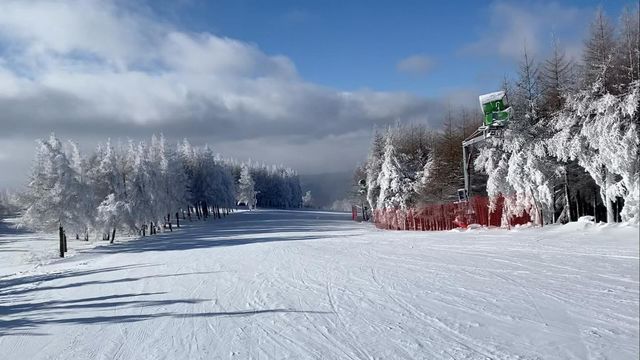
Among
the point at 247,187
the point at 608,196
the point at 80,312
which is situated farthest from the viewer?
the point at 247,187

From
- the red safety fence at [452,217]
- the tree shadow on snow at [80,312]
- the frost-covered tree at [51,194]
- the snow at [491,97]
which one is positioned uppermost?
the snow at [491,97]

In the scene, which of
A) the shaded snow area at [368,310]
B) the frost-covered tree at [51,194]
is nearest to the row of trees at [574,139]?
the shaded snow area at [368,310]

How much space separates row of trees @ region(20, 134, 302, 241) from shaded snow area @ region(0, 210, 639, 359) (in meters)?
23.9

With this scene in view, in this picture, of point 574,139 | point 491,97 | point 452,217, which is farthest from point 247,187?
point 574,139

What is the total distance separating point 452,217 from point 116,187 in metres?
35.7

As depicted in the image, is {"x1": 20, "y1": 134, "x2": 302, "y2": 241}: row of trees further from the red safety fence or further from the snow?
the snow

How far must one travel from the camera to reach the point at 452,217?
32.9m

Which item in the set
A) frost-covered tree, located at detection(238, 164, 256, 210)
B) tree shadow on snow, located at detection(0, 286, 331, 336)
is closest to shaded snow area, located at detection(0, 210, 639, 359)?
tree shadow on snow, located at detection(0, 286, 331, 336)

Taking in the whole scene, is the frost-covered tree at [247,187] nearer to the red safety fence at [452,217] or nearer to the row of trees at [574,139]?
the red safety fence at [452,217]

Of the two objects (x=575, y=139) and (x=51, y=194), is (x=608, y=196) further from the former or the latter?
(x=51, y=194)

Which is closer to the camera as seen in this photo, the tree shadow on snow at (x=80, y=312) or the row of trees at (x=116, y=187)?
the tree shadow on snow at (x=80, y=312)

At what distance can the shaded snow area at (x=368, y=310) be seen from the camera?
7184 millimetres

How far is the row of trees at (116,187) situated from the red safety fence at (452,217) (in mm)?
26486

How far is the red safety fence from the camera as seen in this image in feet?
90.5
